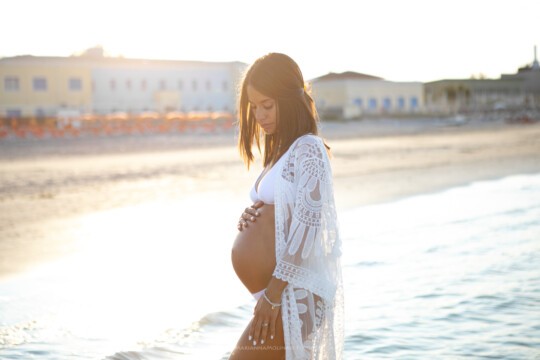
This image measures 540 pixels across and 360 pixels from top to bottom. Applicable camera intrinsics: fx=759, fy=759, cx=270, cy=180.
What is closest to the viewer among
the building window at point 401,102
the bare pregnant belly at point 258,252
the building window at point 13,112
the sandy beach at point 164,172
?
the bare pregnant belly at point 258,252

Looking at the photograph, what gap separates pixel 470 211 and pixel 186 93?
4984 centimetres

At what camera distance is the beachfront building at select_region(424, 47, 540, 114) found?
83.4 m

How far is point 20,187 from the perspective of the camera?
Result: 48.6 ft

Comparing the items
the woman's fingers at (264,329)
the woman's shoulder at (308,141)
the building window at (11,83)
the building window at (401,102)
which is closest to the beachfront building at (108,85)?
the building window at (11,83)

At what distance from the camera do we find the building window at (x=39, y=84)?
50219 millimetres

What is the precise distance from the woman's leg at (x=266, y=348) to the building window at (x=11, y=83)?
49806 millimetres

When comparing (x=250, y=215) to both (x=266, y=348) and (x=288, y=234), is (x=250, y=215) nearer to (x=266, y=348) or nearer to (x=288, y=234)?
(x=288, y=234)

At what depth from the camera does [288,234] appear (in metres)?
2.78

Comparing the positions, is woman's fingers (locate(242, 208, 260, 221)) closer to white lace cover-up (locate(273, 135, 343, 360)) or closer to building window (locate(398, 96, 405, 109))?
white lace cover-up (locate(273, 135, 343, 360))

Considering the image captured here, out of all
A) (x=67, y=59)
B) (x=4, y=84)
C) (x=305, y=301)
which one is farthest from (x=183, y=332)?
(x=67, y=59)

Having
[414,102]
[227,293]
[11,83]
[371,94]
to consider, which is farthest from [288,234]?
[414,102]

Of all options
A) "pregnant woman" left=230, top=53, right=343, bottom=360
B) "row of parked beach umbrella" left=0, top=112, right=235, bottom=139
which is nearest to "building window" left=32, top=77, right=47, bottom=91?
"row of parked beach umbrella" left=0, top=112, right=235, bottom=139

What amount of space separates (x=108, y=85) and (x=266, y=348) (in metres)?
55.9

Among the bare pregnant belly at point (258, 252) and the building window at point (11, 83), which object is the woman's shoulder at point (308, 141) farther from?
the building window at point (11, 83)
